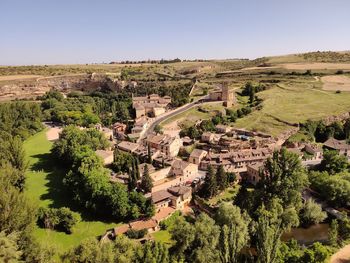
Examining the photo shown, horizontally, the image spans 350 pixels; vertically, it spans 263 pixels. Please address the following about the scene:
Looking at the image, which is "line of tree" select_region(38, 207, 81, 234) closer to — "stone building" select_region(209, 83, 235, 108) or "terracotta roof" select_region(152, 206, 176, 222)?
"terracotta roof" select_region(152, 206, 176, 222)

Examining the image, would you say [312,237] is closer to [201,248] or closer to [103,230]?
[201,248]

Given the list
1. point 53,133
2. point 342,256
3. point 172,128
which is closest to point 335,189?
point 342,256

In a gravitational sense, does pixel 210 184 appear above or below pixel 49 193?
above

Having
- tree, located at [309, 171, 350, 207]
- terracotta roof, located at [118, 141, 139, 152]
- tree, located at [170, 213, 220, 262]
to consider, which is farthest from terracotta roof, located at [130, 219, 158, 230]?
tree, located at [309, 171, 350, 207]

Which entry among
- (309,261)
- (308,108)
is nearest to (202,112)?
(308,108)

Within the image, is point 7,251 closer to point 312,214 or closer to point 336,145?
point 312,214
